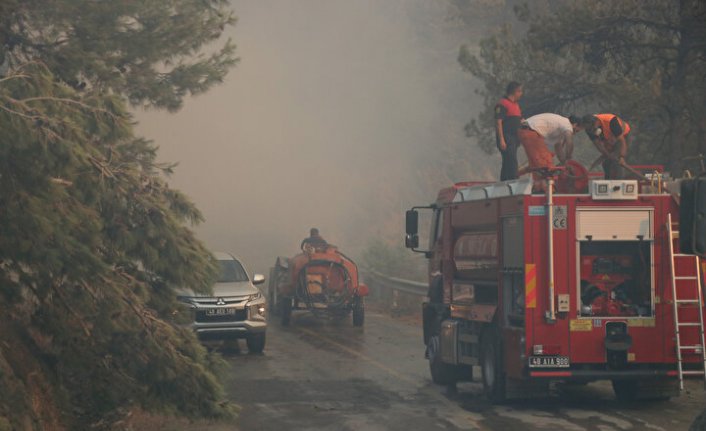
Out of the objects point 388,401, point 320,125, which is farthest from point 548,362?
point 320,125

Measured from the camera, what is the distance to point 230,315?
1884cm

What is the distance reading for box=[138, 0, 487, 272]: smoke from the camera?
72688 millimetres

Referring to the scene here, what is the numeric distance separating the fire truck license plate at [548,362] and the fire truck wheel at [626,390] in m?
1.47

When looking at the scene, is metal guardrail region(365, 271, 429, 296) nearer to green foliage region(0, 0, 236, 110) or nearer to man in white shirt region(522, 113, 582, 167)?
green foliage region(0, 0, 236, 110)

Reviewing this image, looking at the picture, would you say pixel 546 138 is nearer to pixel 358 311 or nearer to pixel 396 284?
pixel 358 311


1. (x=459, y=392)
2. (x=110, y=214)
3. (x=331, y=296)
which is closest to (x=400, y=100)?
(x=331, y=296)

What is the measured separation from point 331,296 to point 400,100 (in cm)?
5576

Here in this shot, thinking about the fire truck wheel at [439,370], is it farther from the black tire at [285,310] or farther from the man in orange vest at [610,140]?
the black tire at [285,310]

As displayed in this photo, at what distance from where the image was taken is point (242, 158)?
92125 mm

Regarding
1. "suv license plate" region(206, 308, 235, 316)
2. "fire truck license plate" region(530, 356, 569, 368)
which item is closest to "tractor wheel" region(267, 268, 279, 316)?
"suv license plate" region(206, 308, 235, 316)

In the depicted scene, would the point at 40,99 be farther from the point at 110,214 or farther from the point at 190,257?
the point at 190,257

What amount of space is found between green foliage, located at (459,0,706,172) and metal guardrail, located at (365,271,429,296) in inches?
198

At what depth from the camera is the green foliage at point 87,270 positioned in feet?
27.4

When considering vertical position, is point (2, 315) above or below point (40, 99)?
below
